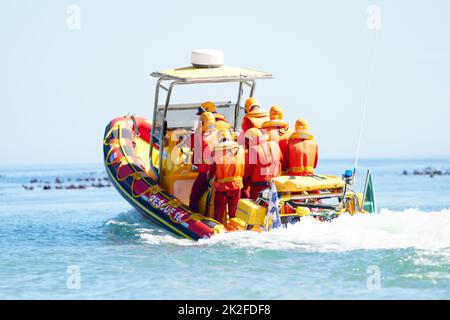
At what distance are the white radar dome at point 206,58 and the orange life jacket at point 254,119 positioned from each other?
823mm

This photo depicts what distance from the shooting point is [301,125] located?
9.96 m

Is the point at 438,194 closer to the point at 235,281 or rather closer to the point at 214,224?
the point at 214,224

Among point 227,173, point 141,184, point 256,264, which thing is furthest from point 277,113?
point 256,264

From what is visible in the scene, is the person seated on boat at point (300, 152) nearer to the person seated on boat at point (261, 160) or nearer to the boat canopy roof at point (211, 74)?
the person seated on boat at point (261, 160)

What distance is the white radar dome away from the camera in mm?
10492

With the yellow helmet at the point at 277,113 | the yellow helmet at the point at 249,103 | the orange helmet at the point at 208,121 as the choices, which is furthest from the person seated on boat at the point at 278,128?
the orange helmet at the point at 208,121

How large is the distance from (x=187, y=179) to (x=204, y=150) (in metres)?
1.11

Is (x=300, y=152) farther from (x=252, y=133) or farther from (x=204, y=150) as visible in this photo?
(x=204, y=150)

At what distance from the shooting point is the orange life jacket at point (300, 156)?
9867mm

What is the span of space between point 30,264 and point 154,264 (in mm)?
1513

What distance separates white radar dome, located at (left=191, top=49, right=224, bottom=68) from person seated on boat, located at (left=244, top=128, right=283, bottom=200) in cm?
146

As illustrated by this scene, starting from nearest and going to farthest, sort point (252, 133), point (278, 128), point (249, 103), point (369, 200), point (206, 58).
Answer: point (252, 133) → point (369, 200) → point (278, 128) → point (206, 58) → point (249, 103)
